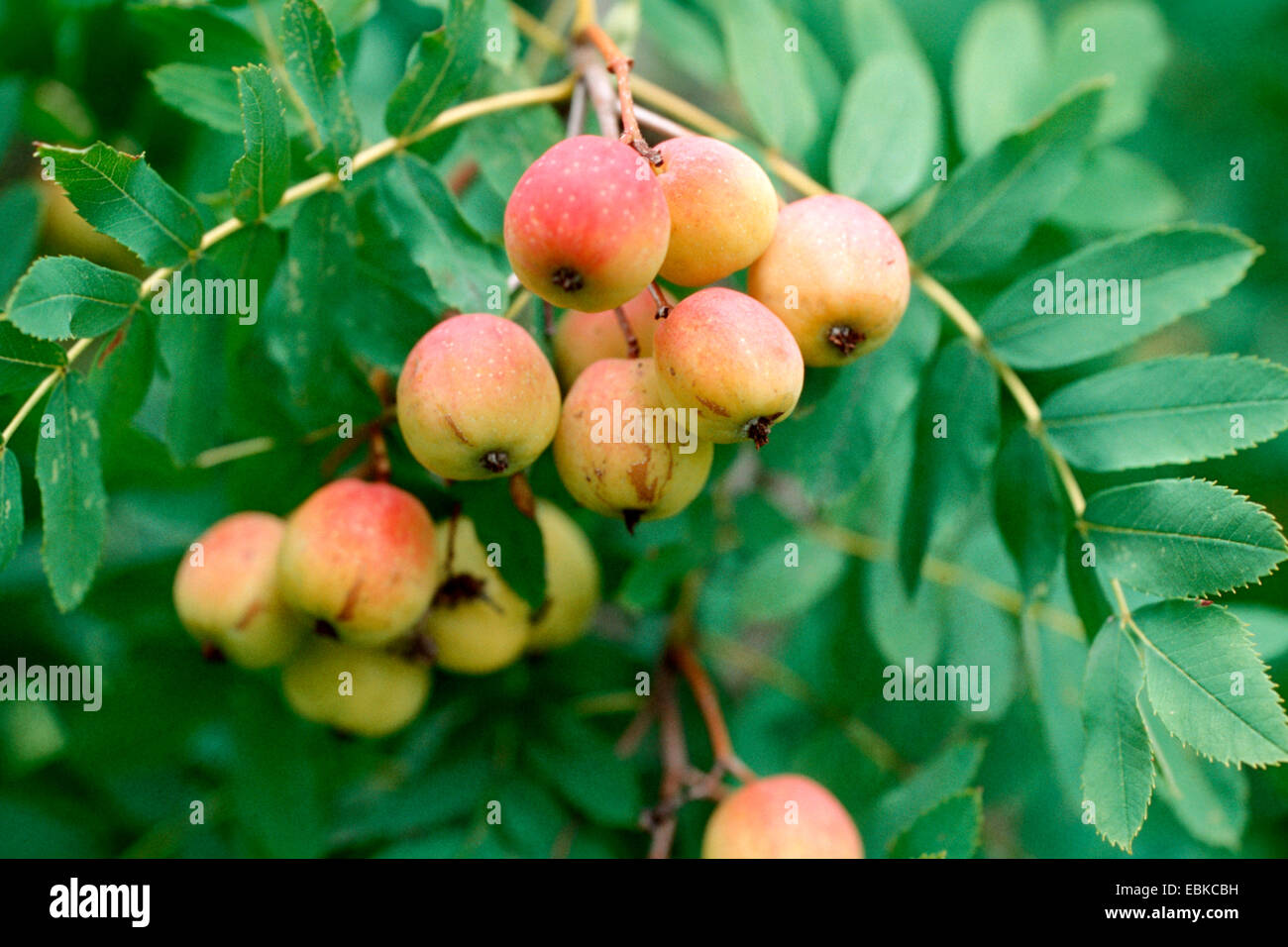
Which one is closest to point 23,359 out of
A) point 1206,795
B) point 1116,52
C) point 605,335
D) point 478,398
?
point 478,398

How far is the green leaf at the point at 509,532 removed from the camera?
124 cm

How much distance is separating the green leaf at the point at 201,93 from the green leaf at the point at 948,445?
39.5 inches

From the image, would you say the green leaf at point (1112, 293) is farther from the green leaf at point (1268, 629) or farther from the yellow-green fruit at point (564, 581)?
the yellow-green fruit at point (564, 581)

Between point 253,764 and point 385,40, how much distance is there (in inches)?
57.5

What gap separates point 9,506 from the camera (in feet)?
3.58

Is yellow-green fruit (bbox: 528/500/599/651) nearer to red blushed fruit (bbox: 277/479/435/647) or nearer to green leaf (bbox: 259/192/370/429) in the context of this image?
red blushed fruit (bbox: 277/479/435/647)

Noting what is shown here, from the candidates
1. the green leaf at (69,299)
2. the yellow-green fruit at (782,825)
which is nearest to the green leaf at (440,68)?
the green leaf at (69,299)

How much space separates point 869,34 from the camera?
178 centimetres

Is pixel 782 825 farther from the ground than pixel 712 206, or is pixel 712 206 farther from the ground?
pixel 712 206

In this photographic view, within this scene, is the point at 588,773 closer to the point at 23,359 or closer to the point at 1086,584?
the point at 1086,584

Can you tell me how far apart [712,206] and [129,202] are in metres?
0.62

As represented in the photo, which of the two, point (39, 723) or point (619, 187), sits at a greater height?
point (619, 187)
